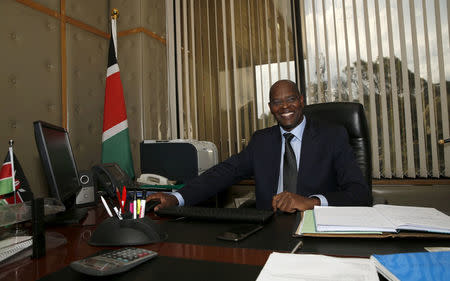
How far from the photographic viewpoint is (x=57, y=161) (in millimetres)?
1143

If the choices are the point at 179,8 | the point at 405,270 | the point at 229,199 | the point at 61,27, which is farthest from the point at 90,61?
the point at 405,270

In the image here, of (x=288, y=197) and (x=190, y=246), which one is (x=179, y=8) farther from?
(x=190, y=246)

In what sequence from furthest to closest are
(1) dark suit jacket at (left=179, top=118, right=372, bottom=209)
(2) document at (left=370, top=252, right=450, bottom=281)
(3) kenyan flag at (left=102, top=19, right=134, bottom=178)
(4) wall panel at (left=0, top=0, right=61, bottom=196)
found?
(3) kenyan flag at (left=102, top=19, right=134, bottom=178) → (4) wall panel at (left=0, top=0, right=61, bottom=196) → (1) dark suit jacket at (left=179, top=118, right=372, bottom=209) → (2) document at (left=370, top=252, right=450, bottom=281)

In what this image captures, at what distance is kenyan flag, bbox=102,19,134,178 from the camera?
8.46 ft

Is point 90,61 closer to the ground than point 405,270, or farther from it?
farther from it

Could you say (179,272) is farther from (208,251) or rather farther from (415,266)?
(415,266)

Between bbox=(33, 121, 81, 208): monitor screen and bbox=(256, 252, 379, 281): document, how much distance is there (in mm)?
759

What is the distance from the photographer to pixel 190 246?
0.75m

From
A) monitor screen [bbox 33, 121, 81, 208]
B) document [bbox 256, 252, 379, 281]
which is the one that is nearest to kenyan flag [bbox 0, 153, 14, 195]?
monitor screen [bbox 33, 121, 81, 208]

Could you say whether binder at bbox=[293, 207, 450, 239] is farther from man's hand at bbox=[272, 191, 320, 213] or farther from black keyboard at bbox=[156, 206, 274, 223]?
man's hand at bbox=[272, 191, 320, 213]

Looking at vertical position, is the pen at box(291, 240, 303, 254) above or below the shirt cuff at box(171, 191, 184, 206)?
below

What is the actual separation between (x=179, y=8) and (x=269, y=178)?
7.63 feet

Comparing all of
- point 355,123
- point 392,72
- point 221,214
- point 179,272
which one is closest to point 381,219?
point 221,214

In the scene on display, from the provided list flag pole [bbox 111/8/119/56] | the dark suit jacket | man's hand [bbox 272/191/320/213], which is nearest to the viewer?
man's hand [bbox 272/191/320/213]
